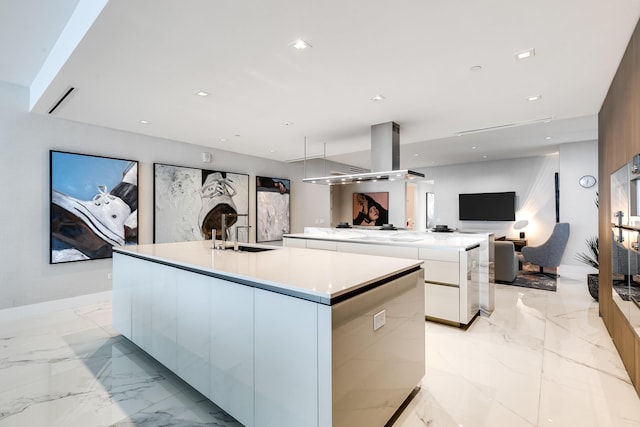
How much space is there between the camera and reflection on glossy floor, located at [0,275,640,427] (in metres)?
1.78

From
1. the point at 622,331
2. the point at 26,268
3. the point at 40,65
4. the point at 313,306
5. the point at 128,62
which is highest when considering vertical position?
the point at 40,65

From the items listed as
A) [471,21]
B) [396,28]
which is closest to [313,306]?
[396,28]

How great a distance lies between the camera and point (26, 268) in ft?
11.5

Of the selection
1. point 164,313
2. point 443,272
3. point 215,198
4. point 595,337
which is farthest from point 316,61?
point 215,198

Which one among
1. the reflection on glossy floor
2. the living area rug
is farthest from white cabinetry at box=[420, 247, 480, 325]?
the living area rug

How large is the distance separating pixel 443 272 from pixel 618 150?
1.73m

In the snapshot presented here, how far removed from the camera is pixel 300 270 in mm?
1764

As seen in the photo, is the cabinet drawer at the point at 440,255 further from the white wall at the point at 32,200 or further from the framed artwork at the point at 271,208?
the white wall at the point at 32,200

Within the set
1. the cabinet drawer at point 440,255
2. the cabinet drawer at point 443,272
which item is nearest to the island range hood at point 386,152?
the cabinet drawer at point 440,255

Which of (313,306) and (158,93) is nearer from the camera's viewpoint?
(313,306)

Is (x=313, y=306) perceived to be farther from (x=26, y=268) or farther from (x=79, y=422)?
(x=26, y=268)

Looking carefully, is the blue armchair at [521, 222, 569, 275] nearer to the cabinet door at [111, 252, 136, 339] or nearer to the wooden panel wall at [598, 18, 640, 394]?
the wooden panel wall at [598, 18, 640, 394]

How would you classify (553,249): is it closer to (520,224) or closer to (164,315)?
(520,224)

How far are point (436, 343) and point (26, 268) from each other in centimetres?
454
